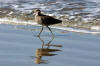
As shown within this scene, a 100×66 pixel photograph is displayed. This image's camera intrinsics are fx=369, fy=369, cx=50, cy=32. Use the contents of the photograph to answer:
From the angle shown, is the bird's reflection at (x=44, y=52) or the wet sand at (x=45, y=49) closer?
the wet sand at (x=45, y=49)

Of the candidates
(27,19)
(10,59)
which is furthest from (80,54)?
(27,19)

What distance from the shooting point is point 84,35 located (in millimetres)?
8836

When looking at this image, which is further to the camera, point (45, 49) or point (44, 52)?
point (45, 49)

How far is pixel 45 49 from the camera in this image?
7.55m

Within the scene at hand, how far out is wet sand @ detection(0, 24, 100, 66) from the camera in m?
6.53

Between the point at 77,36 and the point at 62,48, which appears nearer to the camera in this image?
the point at 62,48

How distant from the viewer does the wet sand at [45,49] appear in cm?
653

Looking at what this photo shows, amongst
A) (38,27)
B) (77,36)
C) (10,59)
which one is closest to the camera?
(10,59)

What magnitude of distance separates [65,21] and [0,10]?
2.55m

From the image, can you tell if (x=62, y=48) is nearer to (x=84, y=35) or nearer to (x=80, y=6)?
(x=84, y=35)

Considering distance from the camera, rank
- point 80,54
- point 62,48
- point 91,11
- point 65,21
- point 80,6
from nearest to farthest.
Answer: point 80,54 → point 62,48 → point 65,21 → point 91,11 → point 80,6

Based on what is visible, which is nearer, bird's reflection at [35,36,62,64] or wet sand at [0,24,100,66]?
wet sand at [0,24,100,66]

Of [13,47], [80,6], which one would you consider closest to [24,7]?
[80,6]

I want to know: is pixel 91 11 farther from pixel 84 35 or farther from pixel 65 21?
pixel 84 35
